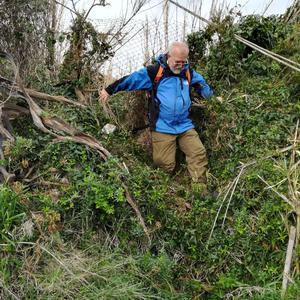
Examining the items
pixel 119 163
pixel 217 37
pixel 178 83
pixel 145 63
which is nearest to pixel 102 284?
pixel 119 163

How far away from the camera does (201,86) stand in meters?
5.83

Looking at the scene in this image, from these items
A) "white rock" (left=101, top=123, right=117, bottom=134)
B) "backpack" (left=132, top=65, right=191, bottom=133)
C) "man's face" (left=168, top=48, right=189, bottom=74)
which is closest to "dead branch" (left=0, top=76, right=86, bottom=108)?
"white rock" (left=101, top=123, right=117, bottom=134)

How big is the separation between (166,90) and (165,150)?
0.68 meters

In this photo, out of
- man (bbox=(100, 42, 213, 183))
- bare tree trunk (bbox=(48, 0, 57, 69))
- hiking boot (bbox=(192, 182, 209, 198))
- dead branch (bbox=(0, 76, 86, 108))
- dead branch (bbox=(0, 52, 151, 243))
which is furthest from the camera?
bare tree trunk (bbox=(48, 0, 57, 69))

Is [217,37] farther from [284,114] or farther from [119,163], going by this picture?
[119,163]

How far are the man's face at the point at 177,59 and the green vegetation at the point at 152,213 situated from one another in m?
0.68

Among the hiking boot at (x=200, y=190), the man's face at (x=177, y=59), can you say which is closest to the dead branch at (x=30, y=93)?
the man's face at (x=177, y=59)

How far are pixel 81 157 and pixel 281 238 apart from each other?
2.02 m

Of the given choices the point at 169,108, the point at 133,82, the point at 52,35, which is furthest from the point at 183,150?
the point at 52,35

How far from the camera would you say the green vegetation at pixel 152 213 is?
3.94 metres

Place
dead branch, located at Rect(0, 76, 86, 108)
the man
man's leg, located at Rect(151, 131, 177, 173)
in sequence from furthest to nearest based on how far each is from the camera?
man's leg, located at Rect(151, 131, 177, 173), the man, dead branch, located at Rect(0, 76, 86, 108)

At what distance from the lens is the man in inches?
215

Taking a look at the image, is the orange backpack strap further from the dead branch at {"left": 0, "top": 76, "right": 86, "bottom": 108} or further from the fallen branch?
the fallen branch

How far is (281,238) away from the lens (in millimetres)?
A: 4246
